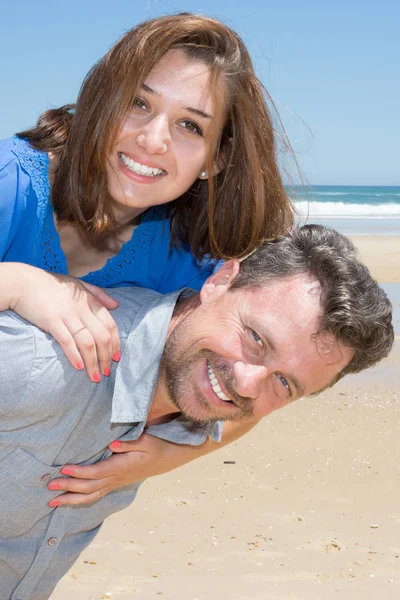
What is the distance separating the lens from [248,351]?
8.27 feet

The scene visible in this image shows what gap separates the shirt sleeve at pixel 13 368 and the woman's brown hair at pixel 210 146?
1.05 m

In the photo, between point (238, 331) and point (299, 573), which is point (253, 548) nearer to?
point (299, 573)

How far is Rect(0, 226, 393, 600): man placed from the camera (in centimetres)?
233

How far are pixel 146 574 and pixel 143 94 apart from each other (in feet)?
6.45

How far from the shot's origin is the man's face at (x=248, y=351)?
8.21 ft

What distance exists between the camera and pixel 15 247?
9.88 feet

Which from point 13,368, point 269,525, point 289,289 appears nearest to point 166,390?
point 289,289

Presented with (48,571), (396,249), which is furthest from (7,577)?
(396,249)

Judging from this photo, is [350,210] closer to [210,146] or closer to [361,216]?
[361,216]

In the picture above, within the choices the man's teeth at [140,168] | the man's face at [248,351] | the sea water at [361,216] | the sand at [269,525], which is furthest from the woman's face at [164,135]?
the sea water at [361,216]

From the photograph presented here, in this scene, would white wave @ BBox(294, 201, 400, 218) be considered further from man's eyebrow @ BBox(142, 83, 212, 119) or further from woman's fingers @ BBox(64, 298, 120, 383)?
woman's fingers @ BBox(64, 298, 120, 383)

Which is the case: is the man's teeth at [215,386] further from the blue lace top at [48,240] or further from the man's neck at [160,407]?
the blue lace top at [48,240]

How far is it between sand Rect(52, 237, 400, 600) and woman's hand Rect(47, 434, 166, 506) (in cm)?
91

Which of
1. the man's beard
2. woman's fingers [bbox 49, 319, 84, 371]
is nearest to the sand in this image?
the man's beard
